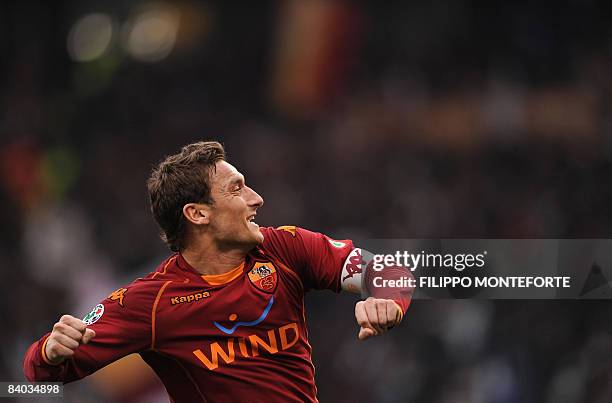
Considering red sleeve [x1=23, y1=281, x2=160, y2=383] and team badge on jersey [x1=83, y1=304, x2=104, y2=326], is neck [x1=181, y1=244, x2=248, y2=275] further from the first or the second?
team badge on jersey [x1=83, y1=304, x2=104, y2=326]

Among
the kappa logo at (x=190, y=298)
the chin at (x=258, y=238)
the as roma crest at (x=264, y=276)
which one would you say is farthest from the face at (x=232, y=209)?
the kappa logo at (x=190, y=298)

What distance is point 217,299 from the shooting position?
11.5 ft

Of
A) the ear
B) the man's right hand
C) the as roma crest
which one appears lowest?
the man's right hand

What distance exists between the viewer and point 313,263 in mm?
3615

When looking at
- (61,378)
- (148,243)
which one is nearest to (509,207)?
(148,243)

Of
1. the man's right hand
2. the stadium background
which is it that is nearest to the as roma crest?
the man's right hand

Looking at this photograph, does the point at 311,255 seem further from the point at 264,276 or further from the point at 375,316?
the point at 375,316

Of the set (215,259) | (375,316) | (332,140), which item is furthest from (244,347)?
(332,140)

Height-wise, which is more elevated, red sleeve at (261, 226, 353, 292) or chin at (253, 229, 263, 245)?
chin at (253, 229, 263, 245)

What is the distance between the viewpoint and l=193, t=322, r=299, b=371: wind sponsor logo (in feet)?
11.4

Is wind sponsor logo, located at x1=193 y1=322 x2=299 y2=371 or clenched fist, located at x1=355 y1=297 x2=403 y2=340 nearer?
clenched fist, located at x1=355 y1=297 x2=403 y2=340

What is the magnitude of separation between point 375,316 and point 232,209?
85 cm

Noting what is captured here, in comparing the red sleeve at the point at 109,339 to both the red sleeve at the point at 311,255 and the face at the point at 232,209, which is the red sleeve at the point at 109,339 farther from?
the red sleeve at the point at 311,255

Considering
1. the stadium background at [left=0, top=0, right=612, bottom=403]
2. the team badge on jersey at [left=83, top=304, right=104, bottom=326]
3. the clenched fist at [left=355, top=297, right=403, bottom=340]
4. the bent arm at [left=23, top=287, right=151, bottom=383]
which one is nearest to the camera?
the clenched fist at [left=355, top=297, right=403, bottom=340]
